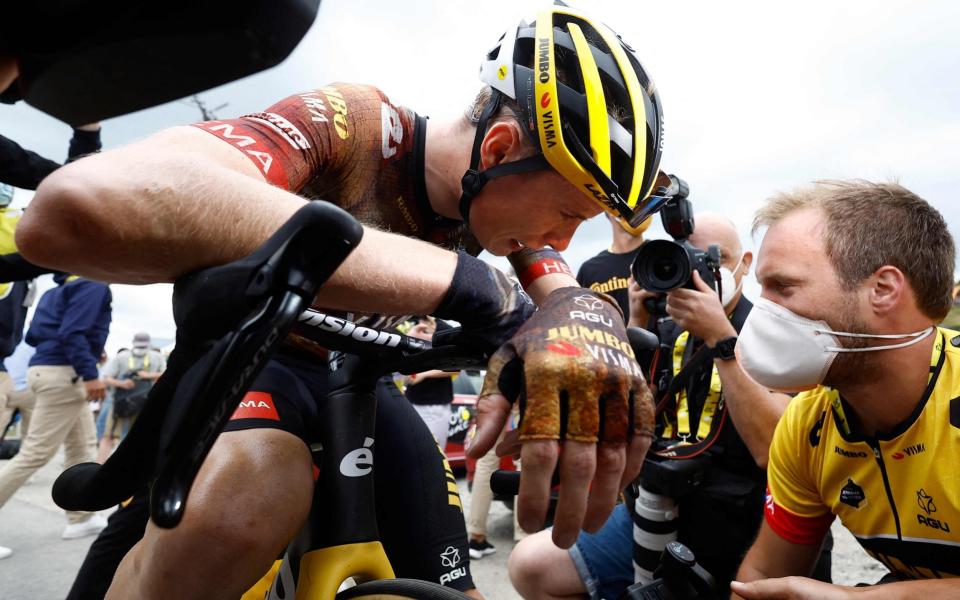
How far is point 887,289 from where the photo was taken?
2.03 meters

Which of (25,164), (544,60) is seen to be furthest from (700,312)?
(25,164)

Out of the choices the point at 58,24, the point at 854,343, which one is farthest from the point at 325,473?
the point at 854,343

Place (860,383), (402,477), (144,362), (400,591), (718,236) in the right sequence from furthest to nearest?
(144,362) → (718,236) → (860,383) → (402,477) → (400,591)

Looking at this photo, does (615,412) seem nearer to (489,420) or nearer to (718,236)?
(489,420)

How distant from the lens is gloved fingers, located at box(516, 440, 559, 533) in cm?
85

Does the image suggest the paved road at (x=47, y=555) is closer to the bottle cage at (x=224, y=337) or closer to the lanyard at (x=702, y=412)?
the lanyard at (x=702, y=412)

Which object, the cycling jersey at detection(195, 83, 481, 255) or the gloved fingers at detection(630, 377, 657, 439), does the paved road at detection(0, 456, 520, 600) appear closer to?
the cycling jersey at detection(195, 83, 481, 255)

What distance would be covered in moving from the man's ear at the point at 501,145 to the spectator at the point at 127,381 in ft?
23.1

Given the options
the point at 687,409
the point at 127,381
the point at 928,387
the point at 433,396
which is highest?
the point at 928,387

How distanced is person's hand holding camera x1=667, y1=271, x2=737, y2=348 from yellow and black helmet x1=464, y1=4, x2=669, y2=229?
1042mm

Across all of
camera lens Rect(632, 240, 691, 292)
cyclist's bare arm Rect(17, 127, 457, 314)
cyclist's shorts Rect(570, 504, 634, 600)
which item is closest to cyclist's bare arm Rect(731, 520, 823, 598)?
cyclist's shorts Rect(570, 504, 634, 600)

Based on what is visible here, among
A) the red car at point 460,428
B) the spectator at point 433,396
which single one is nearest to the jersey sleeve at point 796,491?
the spectator at point 433,396

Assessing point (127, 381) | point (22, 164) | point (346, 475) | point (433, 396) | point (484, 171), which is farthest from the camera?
point (127, 381)

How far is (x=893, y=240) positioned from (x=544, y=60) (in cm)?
138
